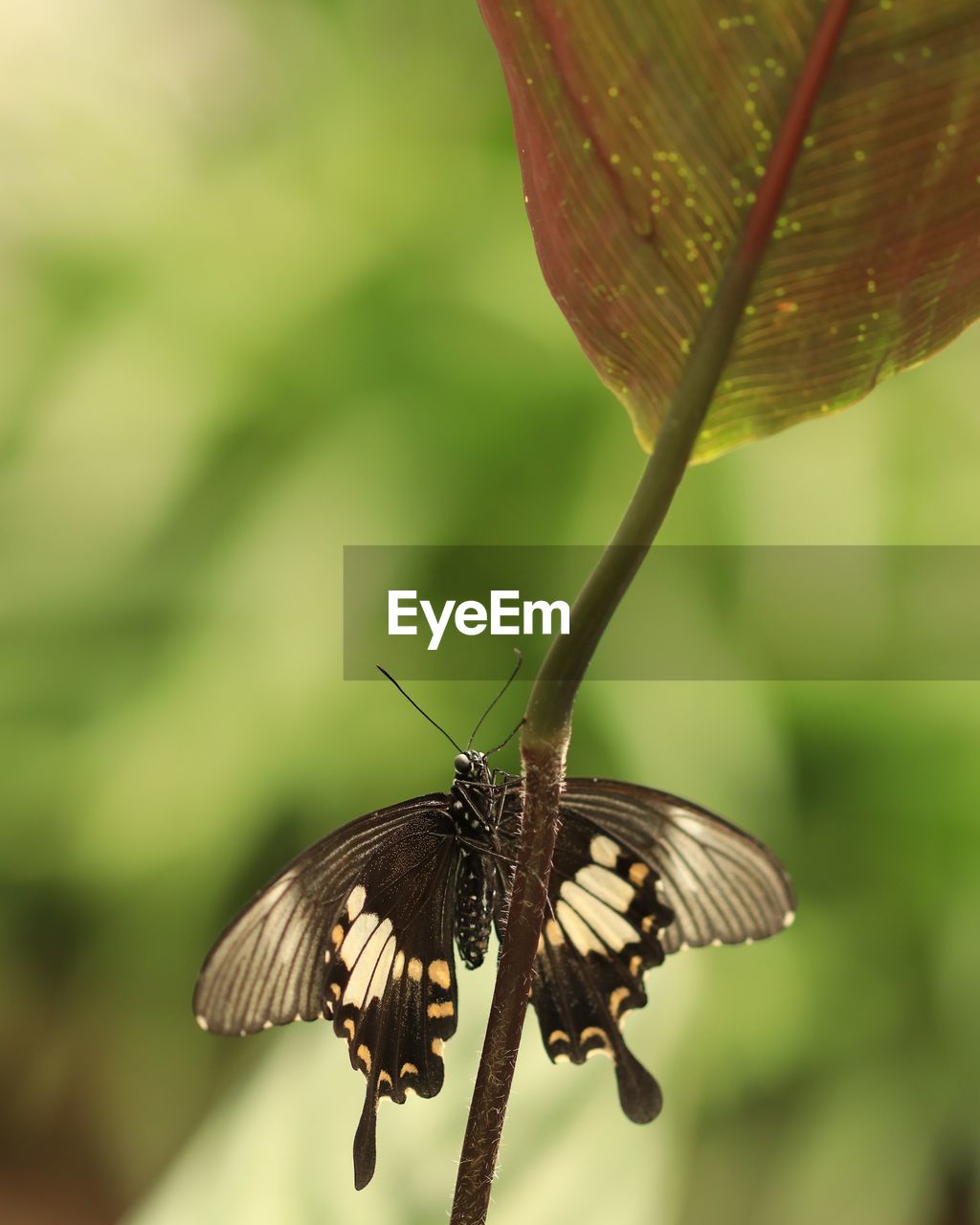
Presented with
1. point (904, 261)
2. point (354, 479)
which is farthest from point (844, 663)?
point (904, 261)

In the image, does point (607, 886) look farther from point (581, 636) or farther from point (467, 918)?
point (581, 636)

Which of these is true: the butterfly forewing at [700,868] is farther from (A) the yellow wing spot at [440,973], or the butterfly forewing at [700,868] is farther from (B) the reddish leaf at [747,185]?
(B) the reddish leaf at [747,185]

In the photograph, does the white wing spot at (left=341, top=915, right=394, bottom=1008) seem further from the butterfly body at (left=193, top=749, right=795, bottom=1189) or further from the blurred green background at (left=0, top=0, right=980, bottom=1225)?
the blurred green background at (left=0, top=0, right=980, bottom=1225)

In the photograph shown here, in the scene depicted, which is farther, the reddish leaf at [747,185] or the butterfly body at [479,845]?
the butterfly body at [479,845]

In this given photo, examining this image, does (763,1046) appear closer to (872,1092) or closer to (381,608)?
(872,1092)

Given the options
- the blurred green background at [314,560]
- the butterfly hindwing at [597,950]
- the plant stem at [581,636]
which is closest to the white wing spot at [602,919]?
the butterfly hindwing at [597,950]

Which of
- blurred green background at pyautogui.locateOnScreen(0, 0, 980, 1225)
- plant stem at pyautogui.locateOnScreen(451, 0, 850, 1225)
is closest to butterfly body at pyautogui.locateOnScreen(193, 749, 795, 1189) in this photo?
plant stem at pyautogui.locateOnScreen(451, 0, 850, 1225)

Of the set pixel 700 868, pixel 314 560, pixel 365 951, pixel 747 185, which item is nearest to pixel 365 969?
pixel 365 951
